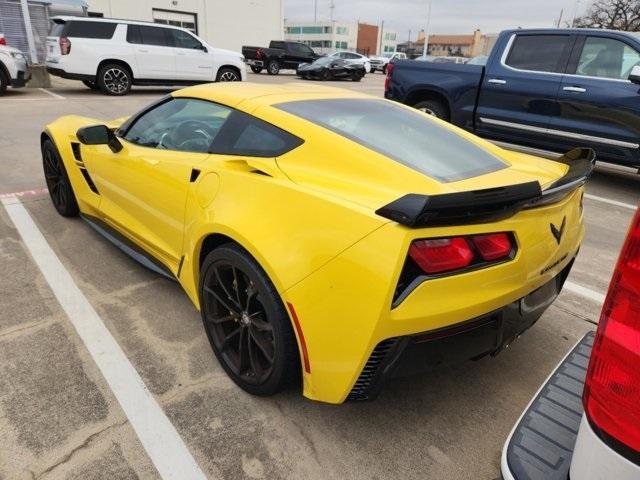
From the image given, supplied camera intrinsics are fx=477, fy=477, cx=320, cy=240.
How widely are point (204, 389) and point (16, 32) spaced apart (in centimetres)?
1543

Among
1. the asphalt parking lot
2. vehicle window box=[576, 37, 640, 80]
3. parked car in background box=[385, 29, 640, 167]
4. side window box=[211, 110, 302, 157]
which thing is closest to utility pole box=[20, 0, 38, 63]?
parked car in background box=[385, 29, 640, 167]

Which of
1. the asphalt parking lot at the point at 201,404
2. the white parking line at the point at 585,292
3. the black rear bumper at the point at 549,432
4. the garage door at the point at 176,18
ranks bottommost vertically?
the white parking line at the point at 585,292

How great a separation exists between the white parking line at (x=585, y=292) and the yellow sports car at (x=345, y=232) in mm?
1182

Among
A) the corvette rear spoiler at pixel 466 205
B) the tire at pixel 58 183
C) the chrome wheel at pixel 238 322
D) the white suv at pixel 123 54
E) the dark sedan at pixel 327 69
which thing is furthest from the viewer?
the dark sedan at pixel 327 69

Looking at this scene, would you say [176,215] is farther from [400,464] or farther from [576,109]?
[576,109]

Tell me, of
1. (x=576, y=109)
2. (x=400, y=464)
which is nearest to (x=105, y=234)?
(x=400, y=464)

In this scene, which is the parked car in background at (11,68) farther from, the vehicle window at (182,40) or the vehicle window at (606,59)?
the vehicle window at (606,59)

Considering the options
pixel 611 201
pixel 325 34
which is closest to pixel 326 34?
pixel 325 34

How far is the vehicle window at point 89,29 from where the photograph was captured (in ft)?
37.8

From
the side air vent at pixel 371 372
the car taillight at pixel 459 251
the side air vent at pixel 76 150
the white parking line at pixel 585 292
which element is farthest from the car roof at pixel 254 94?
the white parking line at pixel 585 292

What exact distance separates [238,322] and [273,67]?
24.8 metres

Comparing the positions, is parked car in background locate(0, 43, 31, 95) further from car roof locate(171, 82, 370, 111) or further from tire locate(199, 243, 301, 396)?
tire locate(199, 243, 301, 396)

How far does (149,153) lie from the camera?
290 cm

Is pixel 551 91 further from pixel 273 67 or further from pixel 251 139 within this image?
pixel 273 67
